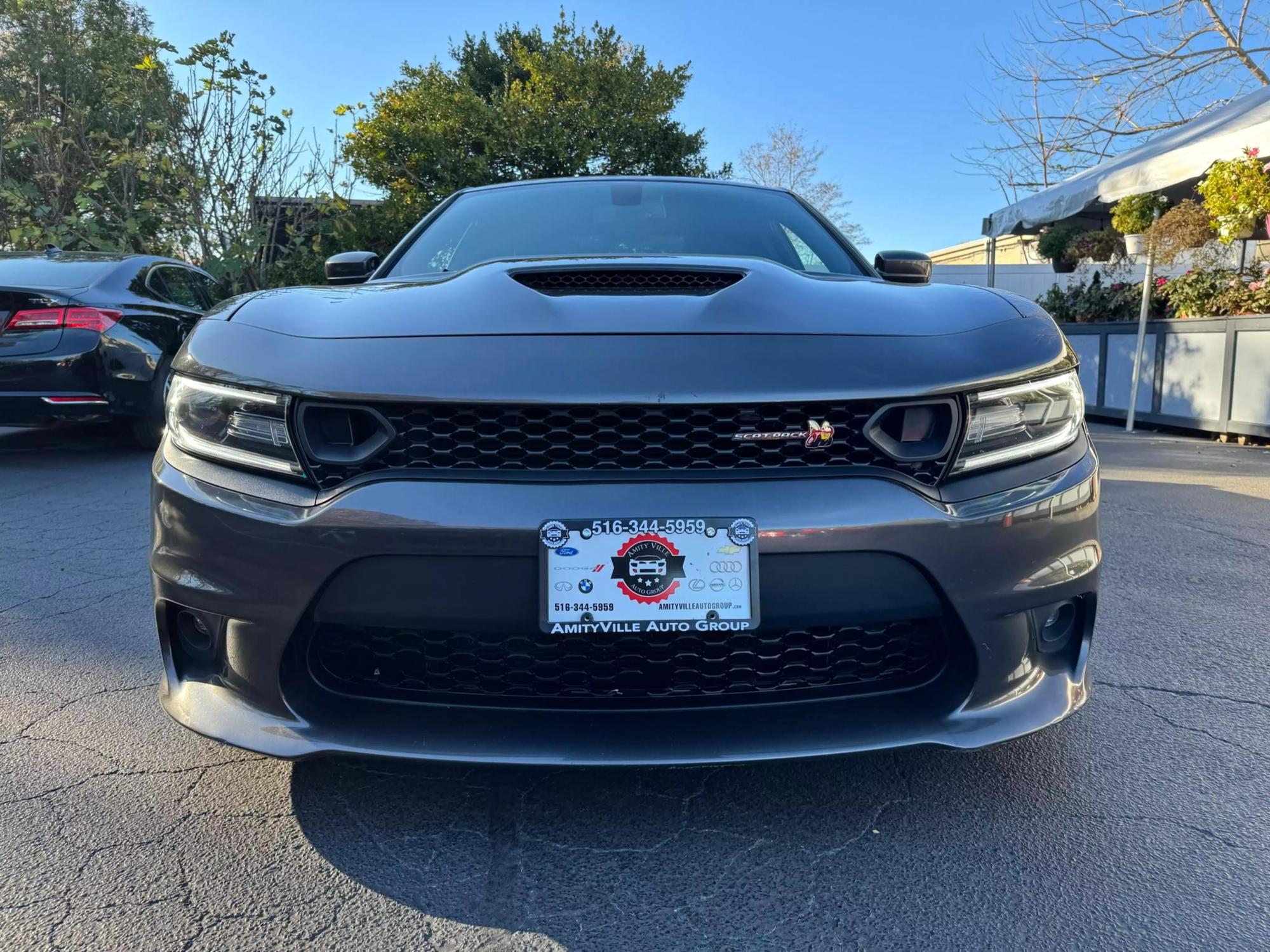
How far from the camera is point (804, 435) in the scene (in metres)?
1.40

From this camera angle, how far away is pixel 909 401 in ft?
4.65

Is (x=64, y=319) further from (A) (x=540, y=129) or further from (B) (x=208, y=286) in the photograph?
(A) (x=540, y=129)

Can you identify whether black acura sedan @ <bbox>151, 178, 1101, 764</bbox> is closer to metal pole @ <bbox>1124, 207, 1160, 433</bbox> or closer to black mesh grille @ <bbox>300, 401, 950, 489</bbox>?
black mesh grille @ <bbox>300, 401, 950, 489</bbox>

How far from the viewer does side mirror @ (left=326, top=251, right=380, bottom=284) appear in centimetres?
238

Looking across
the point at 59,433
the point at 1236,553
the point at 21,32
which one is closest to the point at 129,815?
the point at 1236,553

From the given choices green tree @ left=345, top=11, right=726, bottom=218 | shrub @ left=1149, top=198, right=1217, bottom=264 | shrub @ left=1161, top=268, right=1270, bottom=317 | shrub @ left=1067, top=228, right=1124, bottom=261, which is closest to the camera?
shrub @ left=1161, top=268, right=1270, bottom=317

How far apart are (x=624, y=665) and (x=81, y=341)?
5074mm

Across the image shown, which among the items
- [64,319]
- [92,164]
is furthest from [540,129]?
[64,319]

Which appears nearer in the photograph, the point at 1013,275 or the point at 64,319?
the point at 64,319

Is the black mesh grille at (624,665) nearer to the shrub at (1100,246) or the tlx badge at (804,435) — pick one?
the tlx badge at (804,435)

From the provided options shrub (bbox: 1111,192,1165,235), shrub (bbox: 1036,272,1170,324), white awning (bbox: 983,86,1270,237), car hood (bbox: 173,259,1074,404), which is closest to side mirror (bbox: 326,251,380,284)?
car hood (bbox: 173,259,1074,404)

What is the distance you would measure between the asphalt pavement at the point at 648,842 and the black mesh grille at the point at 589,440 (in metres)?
0.49

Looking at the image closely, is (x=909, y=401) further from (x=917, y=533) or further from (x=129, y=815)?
(x=129, y=815)

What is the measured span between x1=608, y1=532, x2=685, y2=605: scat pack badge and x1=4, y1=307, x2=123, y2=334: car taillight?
5.15 metres
